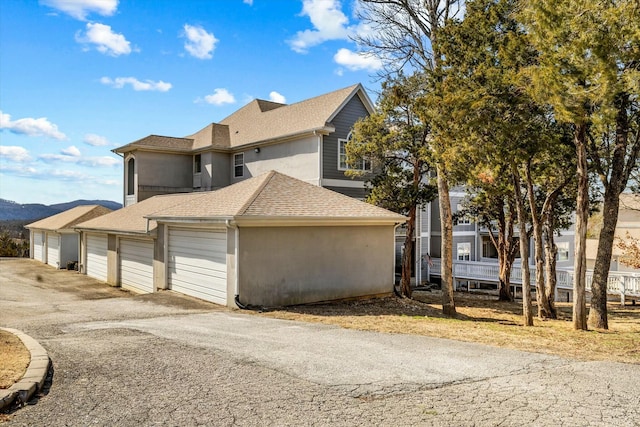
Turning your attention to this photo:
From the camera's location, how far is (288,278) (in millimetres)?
14219

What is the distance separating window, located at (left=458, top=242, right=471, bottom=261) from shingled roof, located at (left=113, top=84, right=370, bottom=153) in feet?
52.6

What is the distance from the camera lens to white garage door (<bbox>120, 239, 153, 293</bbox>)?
19.0 meters

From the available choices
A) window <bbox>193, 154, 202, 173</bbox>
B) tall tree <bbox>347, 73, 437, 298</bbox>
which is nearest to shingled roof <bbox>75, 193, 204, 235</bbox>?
window <bbox>193, 154, 202, 173</bbox>

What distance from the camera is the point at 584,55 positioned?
9766 mm

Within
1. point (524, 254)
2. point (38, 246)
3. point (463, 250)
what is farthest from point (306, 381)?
point (38, 246)

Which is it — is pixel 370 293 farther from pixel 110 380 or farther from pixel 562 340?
pixel 110 380

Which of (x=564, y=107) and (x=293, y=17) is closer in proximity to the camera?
(x=564, y=107)

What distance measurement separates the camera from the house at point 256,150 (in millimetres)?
22484

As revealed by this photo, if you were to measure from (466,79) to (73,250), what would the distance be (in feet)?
86.6

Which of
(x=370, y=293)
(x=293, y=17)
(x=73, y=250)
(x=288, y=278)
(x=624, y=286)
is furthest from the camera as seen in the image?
(x=73, y=250)

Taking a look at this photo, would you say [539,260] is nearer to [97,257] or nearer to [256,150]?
[256,150]

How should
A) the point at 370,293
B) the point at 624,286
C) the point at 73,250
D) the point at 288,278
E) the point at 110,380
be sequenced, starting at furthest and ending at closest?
the point at 73,250
the point at 624,286
the point at 370,293
the point at 288,278
the point at 110,380

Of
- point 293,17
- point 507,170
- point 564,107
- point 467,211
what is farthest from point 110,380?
point 467,211

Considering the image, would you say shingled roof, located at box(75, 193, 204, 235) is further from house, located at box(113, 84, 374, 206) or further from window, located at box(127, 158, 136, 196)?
window, located at box(127, 158, 136, 196)
